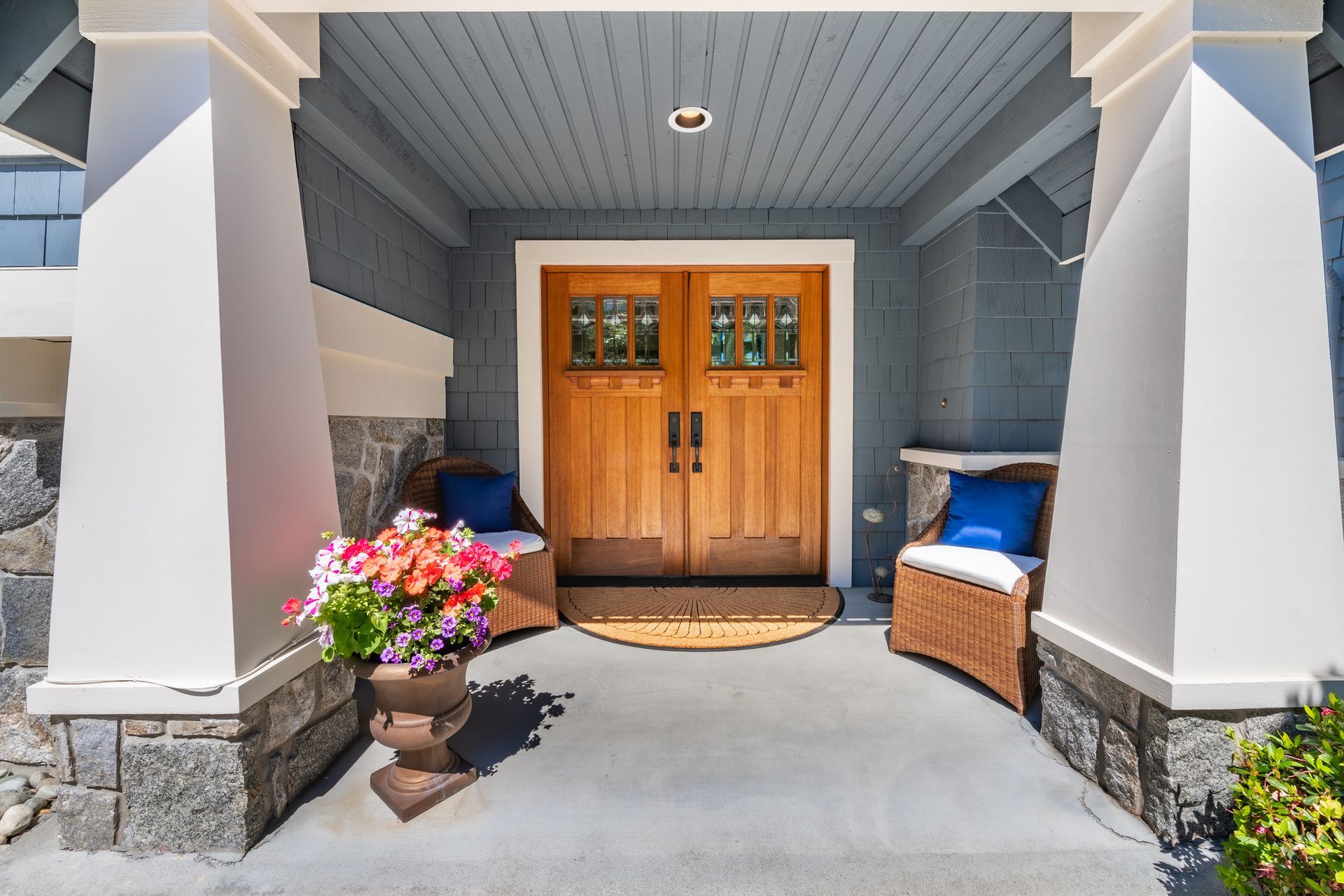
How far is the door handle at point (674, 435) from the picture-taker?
3.94 metres

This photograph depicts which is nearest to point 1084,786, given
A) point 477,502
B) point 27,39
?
point 477,502

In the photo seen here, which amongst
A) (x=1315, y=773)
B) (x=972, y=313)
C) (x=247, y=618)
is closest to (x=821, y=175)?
(x=972, y=313)

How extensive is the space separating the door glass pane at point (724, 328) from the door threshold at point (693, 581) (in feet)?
5.00

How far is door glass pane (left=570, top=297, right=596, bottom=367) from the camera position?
13.0 ft

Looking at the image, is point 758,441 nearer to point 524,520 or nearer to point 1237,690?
point 524,520

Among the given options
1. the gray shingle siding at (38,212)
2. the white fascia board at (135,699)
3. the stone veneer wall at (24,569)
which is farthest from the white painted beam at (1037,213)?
the stone veneer wall at (24,569)

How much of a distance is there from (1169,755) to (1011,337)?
7.61ft

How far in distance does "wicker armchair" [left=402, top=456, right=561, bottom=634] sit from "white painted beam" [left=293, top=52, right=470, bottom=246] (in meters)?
1.44

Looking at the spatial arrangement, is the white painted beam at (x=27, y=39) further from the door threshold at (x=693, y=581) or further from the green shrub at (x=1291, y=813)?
the green shrub at (x=1291, y=813)

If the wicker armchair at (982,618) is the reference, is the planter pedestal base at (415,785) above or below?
below

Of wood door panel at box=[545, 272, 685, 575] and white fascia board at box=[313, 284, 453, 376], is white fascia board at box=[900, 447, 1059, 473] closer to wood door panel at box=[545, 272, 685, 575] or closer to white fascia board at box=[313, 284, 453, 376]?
wood door panel at box=[545, 272, 685, 575]

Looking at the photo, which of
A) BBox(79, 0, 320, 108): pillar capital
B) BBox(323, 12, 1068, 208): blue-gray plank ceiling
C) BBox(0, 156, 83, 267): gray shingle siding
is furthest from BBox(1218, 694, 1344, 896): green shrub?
BBox(0, 156, 83, 267): gray shingle siding

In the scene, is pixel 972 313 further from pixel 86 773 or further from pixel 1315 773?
pixel 86 773

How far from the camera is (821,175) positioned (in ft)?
10.8
